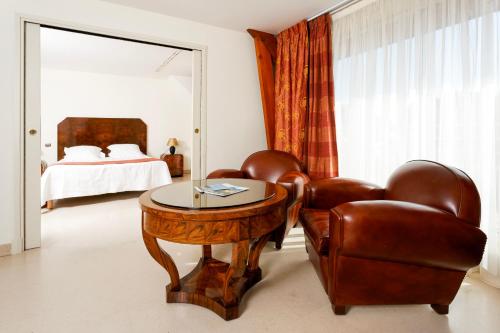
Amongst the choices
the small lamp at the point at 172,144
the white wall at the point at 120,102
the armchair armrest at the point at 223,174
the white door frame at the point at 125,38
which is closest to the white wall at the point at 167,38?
the white door frame at the point at 125,38

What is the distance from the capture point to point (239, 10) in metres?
2.83

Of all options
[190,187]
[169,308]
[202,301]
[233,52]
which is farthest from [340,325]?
[233,52]

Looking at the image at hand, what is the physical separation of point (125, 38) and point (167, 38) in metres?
0.41

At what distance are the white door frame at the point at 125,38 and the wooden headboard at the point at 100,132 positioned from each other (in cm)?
365

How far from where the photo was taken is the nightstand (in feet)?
20.9

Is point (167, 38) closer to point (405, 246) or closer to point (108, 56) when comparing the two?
point (108, 56)

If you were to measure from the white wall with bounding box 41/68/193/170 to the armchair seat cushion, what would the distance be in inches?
208

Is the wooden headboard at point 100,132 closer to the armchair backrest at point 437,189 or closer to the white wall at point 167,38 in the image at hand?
the white wall at point 167,38

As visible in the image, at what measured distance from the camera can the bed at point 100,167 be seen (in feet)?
12.3

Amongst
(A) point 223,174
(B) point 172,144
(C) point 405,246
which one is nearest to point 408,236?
(C) point 405,246

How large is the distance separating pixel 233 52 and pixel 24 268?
2.87 meters

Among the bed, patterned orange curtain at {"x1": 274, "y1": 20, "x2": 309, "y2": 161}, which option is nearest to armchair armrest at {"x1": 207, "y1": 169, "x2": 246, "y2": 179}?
patterned orange curtain at {"x1": 274, "y1": 20, "x2": 309, "y2": 161}

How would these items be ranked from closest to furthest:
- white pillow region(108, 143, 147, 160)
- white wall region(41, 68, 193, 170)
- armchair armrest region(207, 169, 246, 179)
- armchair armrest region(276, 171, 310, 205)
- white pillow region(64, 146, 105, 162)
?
1. armchair armrest region(276, 171, 310, 205)
2. armchair armrest region(207, 169, 246, 179)
3. white pillow region(64, 146, 105, 162)
4. white wall region(41, 68, 193, 170)
5. white pillow region(108, 143, 147, 160)

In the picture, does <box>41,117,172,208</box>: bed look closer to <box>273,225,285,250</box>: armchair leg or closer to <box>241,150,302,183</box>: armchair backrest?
<box>241,150,302,183</box>: armchair backrest
